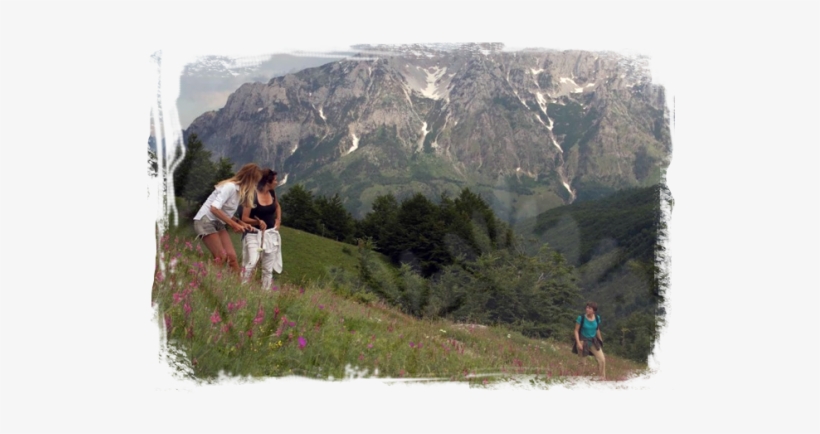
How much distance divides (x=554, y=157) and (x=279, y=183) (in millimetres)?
3559

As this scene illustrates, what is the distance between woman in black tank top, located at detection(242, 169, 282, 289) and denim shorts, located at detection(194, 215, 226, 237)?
35 centimetres

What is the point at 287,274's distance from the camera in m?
7.33

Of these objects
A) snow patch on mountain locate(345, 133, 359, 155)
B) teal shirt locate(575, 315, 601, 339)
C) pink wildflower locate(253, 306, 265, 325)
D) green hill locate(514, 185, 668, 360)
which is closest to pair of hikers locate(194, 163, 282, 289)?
snow patch on mountain locate(345, 133, 359, 155)

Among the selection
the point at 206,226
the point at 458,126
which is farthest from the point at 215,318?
the point at 458,126

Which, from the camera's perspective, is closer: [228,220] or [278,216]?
[228,220]

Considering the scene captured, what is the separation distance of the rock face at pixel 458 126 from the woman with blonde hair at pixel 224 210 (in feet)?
0.89

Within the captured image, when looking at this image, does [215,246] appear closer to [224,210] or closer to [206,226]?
[206,226]

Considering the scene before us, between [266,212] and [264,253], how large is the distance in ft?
2.17

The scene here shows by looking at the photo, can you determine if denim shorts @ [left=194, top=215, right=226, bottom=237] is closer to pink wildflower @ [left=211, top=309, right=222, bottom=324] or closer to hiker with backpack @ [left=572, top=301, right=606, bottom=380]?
pink wildflower @ [left=211, top=309, right=222, bottom=324]

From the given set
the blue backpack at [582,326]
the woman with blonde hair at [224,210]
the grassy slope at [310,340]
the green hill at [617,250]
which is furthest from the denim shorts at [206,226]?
the blue backpack at [582,326]

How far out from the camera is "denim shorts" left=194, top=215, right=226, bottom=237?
240 inches

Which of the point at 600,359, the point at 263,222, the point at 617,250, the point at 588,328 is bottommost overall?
the point at 600,359

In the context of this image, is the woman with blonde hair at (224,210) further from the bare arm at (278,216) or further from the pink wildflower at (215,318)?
the pink wildflower at (215,318)

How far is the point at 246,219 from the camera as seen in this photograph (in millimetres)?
6621
